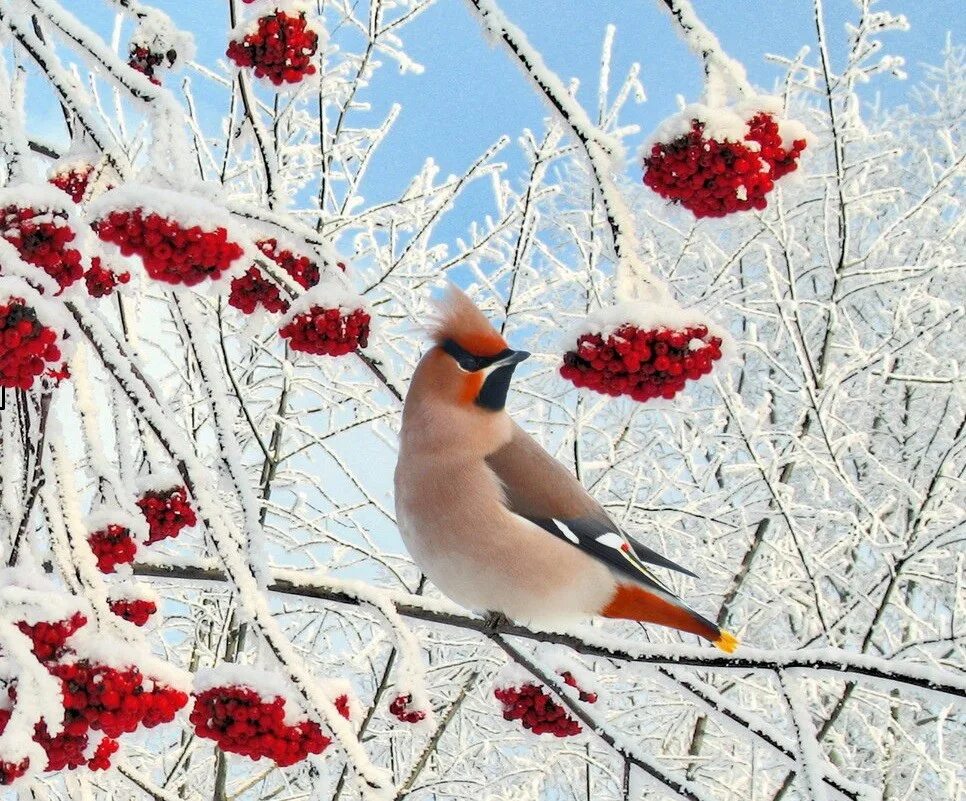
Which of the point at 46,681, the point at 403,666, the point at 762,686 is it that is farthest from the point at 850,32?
the point at 46,681

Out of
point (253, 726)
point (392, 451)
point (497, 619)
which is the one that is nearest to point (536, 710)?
point (497, 619)

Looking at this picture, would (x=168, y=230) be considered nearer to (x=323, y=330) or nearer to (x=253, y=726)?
(x=323, y=330)

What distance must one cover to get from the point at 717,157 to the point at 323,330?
2.70 feet

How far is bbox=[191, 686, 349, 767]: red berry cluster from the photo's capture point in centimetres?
174

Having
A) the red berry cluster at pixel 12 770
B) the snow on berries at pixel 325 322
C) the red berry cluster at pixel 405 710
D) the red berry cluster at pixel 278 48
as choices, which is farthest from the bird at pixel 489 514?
the red berry cluster at pixel 12 770

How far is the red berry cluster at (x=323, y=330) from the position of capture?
2.03 metres

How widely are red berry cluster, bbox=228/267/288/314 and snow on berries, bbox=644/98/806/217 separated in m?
0.97

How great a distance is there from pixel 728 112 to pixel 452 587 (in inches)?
55.7

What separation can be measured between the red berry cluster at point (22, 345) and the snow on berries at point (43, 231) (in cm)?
9

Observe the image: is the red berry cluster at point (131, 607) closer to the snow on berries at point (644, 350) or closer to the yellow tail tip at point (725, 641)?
the snow on berries at point (644, 350)

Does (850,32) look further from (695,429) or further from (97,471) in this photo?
(97,471)

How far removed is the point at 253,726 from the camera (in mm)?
1756

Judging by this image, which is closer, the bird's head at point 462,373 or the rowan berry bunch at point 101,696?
the rowan berry bunch at point 101,696

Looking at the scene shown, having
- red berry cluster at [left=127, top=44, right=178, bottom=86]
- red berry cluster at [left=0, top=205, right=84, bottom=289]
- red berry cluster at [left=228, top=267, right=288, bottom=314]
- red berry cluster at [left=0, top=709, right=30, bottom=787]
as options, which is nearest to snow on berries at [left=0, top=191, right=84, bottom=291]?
red berry cluster at [left=0, top=205, right=84, bottom=289]
